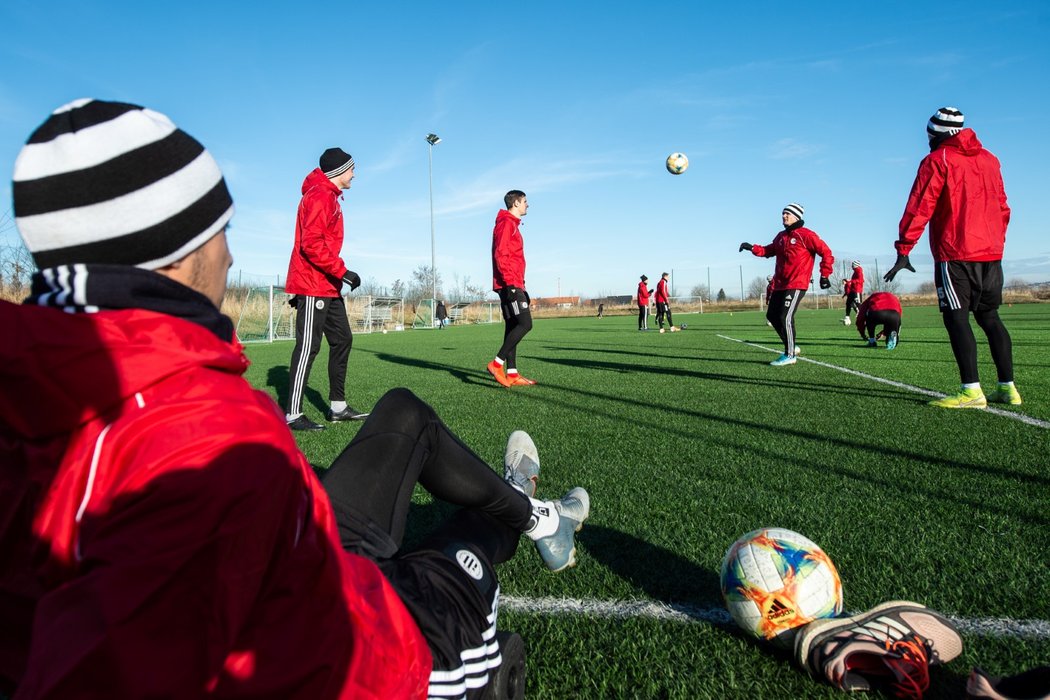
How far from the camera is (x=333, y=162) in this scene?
20.3ft

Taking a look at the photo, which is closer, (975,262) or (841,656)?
(841,656)

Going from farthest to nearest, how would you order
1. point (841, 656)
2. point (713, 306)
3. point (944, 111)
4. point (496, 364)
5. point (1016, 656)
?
point (713, 306)
point (496, 364)
point (944, 111)
point (1016, 656)
point (841, 656)

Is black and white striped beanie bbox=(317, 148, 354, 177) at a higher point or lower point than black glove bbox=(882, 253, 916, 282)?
higher

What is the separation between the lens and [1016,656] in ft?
6.24

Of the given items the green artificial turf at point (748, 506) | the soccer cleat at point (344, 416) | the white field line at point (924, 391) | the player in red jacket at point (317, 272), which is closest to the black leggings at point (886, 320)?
the white field line at point (924, 391)

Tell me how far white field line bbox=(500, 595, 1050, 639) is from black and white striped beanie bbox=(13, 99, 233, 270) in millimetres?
A: 1740

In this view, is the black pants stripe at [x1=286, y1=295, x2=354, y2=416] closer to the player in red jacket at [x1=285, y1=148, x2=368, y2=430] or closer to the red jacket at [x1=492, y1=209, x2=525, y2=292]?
the player in red jacket at [x1=285, y1=148, x2=368, y2=430]

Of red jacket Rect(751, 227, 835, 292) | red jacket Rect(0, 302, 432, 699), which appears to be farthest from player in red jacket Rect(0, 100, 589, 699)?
red jacket Rect(751, 227, 835, 292)

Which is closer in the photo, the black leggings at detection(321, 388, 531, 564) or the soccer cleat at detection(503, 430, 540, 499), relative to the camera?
the black leggings at detection(321, 388, 531, 564)

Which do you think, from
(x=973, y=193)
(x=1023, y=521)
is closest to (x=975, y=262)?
(x=973, y=193)

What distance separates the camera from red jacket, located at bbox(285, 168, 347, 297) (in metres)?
6.05

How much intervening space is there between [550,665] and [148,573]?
149 cm

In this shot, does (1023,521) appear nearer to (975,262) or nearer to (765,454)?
(765,454)

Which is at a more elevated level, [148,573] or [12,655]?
[148,573]
